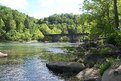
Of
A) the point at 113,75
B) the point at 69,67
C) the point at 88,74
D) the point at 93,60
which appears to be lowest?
the point at 88,74

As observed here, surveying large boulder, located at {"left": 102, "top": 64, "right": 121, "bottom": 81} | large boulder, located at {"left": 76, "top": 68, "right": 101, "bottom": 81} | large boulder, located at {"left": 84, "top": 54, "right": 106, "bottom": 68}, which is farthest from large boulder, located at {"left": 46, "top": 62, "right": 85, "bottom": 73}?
large boulder, located at {"left": 102, "top": 64, "right": 121, "bottom": 81}

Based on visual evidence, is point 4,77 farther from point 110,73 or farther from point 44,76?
point 110,73

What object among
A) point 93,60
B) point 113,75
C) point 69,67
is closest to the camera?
point 113,75

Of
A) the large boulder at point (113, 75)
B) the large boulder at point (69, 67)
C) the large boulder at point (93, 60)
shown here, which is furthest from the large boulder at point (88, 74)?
the large boulder at point (113, 75)

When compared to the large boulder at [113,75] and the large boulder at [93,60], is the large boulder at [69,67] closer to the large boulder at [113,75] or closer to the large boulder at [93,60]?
the large boulder at [93,60]

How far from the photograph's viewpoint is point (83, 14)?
78375 mm

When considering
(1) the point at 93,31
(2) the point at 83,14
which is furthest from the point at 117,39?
(2) the point at 83,14

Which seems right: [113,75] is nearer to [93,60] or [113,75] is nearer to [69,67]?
[69,67]

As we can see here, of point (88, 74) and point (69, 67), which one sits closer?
point (88, 74)

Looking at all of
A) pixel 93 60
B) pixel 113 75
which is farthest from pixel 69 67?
pixel 113 75

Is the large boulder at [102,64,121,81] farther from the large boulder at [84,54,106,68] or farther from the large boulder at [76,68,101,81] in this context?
the large boulder at [84,54,106,68]

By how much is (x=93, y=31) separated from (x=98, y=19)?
10.4 feet

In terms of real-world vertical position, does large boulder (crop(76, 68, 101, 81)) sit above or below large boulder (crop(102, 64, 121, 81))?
below

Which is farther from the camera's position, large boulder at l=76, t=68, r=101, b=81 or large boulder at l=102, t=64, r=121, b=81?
large boulder at l=76, t=68, r=101, b=81
